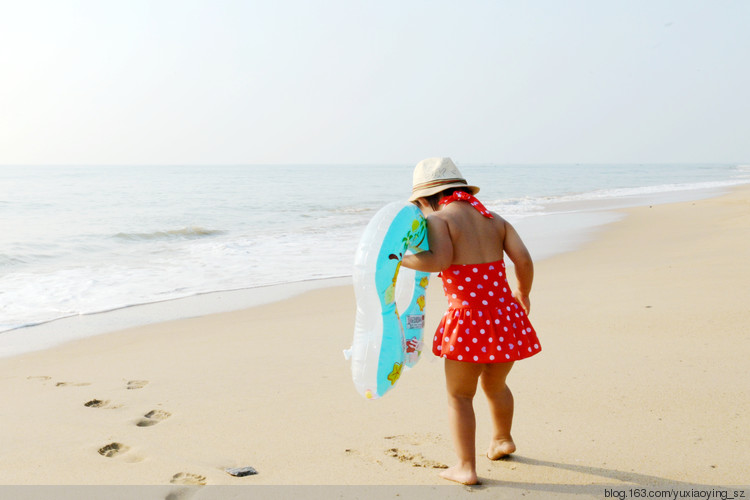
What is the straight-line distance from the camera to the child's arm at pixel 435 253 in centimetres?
264

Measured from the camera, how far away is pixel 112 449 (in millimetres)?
2990

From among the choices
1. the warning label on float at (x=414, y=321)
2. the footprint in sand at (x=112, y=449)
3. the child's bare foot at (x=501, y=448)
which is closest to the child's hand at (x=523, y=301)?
the warning label on float at (x=414, y=321)

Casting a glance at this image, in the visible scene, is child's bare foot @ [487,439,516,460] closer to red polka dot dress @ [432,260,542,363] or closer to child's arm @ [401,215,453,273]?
red polka dot dress @ [432,260,542,363]

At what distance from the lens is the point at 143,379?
4.07 meters

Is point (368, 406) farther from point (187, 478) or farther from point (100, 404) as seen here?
point (100, 404)

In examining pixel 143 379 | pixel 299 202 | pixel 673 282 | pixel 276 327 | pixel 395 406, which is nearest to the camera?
pixel 395 406

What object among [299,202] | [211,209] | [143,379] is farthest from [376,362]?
[299,202]

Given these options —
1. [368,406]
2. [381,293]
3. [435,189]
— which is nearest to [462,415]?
[381,293]

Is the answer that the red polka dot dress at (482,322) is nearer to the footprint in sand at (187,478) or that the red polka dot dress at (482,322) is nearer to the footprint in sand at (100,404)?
the footprint in sand at (187,478)

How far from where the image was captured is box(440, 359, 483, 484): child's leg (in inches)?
103

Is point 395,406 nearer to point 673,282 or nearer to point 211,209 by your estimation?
point 673,282

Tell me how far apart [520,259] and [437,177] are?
538mm

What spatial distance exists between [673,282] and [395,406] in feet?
12.8

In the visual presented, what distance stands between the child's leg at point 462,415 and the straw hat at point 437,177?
2.60 ft
